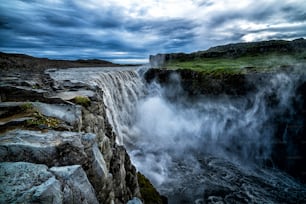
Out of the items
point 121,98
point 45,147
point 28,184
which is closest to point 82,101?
point 45,147

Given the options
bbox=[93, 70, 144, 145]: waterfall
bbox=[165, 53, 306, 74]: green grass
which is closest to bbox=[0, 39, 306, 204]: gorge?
bbox=[93, 70, 144, 145]: waterfall

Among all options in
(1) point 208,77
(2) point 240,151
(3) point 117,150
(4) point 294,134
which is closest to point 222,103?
(1) point 208,77

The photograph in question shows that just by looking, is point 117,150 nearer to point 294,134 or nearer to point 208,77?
point 294,134

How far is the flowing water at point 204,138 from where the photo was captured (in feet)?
41.7

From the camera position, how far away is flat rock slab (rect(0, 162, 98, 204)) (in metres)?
2.58

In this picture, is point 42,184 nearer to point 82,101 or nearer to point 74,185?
point 74,185

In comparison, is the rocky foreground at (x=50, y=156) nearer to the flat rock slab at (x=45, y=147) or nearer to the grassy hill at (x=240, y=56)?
the flat rock slab at (x=45, y=147)

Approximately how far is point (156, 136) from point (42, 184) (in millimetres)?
17231

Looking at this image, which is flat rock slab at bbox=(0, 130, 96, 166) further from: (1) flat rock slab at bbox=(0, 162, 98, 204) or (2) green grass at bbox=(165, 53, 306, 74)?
(2) green grass at bbox=(165, 53, 306, 74)

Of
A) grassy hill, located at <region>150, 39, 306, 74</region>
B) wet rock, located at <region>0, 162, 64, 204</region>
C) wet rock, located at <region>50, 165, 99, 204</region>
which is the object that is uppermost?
grassy hill, located at <region>150, 39, 306, 74</region>

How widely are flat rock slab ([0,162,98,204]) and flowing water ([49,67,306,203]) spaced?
29.0 feet

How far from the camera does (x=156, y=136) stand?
19.8 m

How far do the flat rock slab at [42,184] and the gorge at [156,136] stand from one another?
1cm

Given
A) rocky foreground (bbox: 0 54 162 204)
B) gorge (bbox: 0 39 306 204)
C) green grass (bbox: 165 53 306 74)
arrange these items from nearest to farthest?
rocky foreground (bbox: 0 54 162 204) < gorge (bbox: 0 39 306 204) < green grass (bbox: 165 53 306 74)
